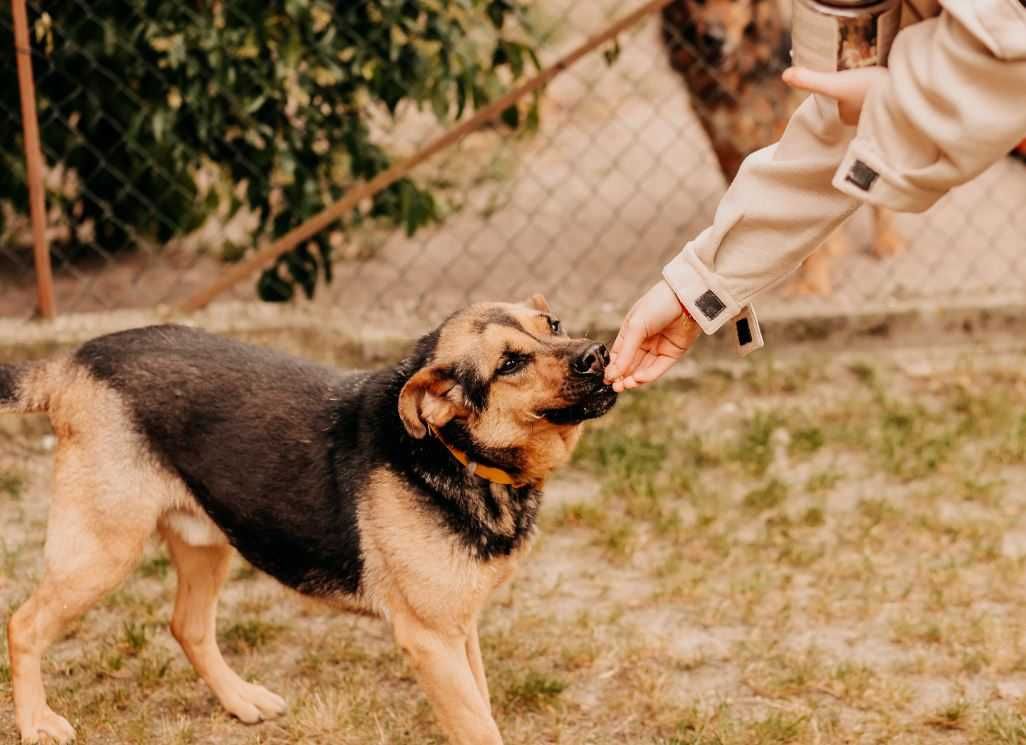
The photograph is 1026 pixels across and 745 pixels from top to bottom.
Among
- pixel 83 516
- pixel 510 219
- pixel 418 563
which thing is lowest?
pixel 510 219

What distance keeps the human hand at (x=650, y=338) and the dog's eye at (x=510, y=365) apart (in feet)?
0.78

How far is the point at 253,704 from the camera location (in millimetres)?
3842

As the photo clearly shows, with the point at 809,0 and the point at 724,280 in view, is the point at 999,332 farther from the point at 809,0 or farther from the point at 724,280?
the point at 809,0

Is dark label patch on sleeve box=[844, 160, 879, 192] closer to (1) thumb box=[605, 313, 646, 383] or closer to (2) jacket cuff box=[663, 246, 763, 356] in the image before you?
(2) jacket cuff box=[663, 246, 763, 356]

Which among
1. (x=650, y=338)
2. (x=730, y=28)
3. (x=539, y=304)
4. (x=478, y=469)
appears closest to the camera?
(x=650, y=338)

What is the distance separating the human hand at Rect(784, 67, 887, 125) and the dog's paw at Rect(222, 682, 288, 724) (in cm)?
233

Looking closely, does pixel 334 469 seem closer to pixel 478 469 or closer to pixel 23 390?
pixel 478 469

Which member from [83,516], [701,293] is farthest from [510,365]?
[83,516]

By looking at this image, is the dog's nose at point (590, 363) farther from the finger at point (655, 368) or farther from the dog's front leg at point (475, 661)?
the dog's front leg at point (475, 661)

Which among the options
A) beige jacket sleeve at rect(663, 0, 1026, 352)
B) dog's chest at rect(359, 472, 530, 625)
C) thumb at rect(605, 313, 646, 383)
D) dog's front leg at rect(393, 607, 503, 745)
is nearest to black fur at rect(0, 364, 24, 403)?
dog's chest at rect(359, 472, 530, 625)

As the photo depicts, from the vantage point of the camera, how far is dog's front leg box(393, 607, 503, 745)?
11.0ft

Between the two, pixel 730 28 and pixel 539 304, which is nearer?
pixel 539 304

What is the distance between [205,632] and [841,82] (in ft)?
7.76

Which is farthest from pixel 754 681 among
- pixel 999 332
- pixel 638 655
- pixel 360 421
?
pixel 999 332
